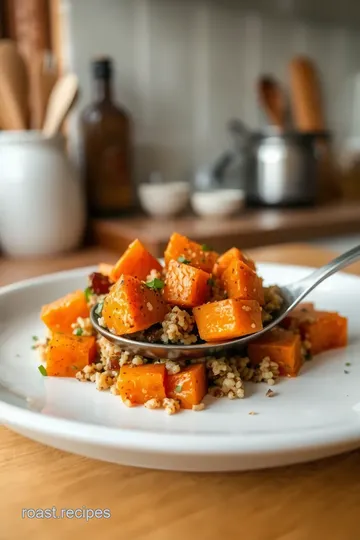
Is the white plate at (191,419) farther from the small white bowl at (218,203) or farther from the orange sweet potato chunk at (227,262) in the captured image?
the small white bowl at (218,203)

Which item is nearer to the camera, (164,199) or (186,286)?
(186,286)

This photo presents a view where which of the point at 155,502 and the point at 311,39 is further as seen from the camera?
the point at 311,39

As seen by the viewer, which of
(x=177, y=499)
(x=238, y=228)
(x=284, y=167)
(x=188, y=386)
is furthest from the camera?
(x=284, y=167)

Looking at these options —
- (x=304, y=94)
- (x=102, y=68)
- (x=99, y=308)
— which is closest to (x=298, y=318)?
(x=99, y=308)

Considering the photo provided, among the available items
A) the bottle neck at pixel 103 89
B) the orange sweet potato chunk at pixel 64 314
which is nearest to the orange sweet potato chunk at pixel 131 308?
the orange sweet potato chunk at pixel 64 314

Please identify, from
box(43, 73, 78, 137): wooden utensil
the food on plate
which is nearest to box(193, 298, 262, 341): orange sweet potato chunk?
the food on plate

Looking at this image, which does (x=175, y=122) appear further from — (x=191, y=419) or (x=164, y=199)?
(x=191, y=419)

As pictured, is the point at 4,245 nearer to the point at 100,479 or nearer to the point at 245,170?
the point at 245,170

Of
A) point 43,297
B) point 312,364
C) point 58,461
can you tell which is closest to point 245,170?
point 43,297
